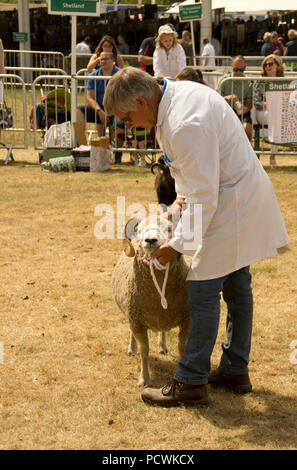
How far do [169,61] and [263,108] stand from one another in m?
1.67

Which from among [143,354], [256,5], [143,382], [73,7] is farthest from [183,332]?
[256,5]

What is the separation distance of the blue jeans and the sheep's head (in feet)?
0.88

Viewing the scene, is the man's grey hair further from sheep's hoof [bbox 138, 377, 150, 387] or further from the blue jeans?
sheep's hoof [bbox 138, 377, 150, 387]

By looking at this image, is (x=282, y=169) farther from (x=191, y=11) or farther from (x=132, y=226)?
(x=191, y=11)

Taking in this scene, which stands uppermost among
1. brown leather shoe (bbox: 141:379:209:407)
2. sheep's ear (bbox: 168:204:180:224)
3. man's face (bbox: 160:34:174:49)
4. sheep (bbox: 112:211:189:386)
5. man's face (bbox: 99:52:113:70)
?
man's face (bbox: 160:34:174:49)

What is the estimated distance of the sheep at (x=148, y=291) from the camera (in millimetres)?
3520

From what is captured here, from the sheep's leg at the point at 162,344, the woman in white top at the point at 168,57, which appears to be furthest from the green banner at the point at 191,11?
the sheep's leg at the point at 162,344

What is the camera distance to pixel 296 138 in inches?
408

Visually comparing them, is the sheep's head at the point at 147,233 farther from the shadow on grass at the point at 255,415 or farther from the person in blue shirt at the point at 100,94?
the person in blue shirt at the point at 100,94

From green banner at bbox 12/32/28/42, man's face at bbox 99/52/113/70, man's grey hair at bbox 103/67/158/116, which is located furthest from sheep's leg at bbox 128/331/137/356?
green banner at bbox 12/32/28/42

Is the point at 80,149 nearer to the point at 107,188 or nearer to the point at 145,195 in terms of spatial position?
the point at 107,188

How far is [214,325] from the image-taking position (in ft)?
11.2

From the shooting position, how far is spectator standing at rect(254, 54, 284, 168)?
34.4 ft
